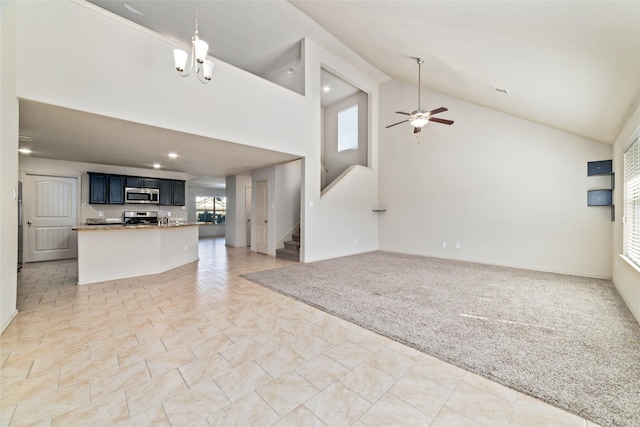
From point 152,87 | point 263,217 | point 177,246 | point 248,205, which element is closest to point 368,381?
point 152,87

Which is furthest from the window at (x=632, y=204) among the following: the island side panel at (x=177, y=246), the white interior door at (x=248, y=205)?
the white interior door at (x=248, y=205)

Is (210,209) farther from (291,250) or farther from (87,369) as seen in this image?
(87,369)

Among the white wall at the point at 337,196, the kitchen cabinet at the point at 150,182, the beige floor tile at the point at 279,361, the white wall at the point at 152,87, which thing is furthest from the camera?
the kitchen cabinet at the point at 150,182

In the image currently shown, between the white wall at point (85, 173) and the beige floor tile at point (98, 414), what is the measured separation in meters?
6.37

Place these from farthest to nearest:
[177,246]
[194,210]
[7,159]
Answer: [194,210], [177,246], [7,159]

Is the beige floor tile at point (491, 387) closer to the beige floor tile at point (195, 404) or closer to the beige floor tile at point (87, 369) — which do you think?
the beige floor tile at point (195, 404)

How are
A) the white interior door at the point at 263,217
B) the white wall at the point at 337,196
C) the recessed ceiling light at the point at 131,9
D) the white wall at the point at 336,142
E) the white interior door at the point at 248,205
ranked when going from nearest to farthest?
the recessed ceiling light at the point at 131,9, the white wall at the point at 337,196, the white interior door at the point at 263,217, the white wall at the point at 336,142, the white interior door at the point at 248,205

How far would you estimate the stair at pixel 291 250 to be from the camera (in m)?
6.19

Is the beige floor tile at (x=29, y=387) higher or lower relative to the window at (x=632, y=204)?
lower

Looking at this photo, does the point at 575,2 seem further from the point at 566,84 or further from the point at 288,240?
the point at 288,240

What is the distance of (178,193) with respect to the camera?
7.48 m

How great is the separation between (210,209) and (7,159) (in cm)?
1029

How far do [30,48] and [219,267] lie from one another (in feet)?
13.2

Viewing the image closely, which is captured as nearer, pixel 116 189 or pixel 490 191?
pixel 490 191
